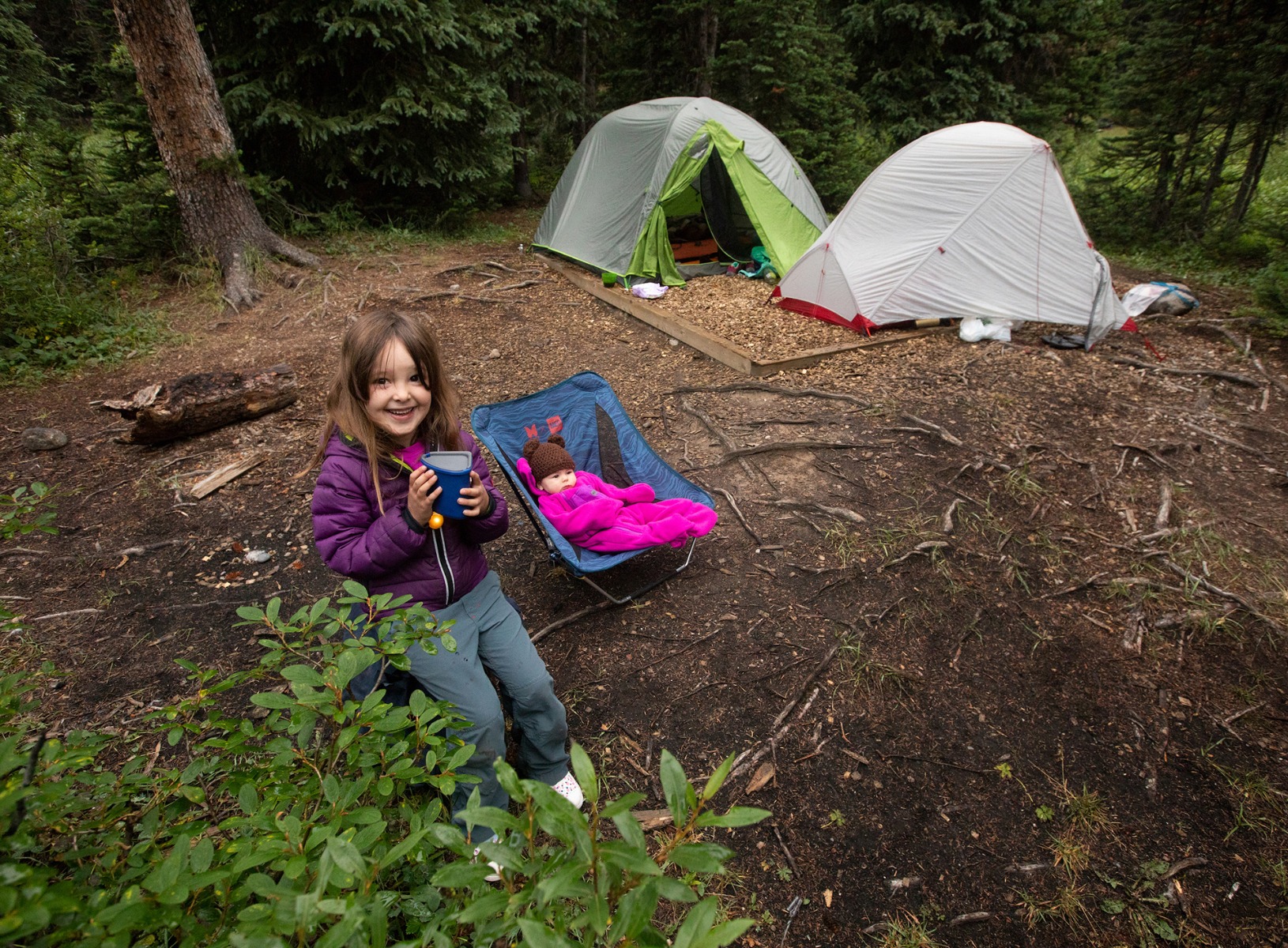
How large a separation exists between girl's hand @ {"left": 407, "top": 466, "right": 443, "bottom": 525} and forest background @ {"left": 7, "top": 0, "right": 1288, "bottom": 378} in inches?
205

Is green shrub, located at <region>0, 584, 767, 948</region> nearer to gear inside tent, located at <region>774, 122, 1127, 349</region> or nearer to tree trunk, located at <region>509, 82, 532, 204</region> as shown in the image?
gear inside tent, located at <region>774, 122, 1127, 349</region>

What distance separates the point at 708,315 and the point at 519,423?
329cm

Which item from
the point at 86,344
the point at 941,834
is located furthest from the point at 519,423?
the point at 86,344

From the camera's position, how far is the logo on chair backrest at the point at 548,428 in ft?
11.3

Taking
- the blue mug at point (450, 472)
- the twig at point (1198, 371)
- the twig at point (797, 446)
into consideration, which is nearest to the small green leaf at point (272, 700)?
the blue mug at point (450, 472)

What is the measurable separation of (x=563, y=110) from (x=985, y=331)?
28.2 feet

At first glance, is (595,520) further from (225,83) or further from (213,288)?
(225,83)

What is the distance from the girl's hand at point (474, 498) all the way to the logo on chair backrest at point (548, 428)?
4.91ft

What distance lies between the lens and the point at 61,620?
9.48ft

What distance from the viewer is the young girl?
6.19 feet

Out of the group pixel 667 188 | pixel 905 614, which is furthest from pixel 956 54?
pixel 905 614

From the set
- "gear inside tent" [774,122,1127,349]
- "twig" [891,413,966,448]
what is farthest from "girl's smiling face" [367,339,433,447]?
"gear inside tent" [774,122,1127,349]

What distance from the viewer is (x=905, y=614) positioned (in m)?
2.92

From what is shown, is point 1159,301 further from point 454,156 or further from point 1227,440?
point 454,156
